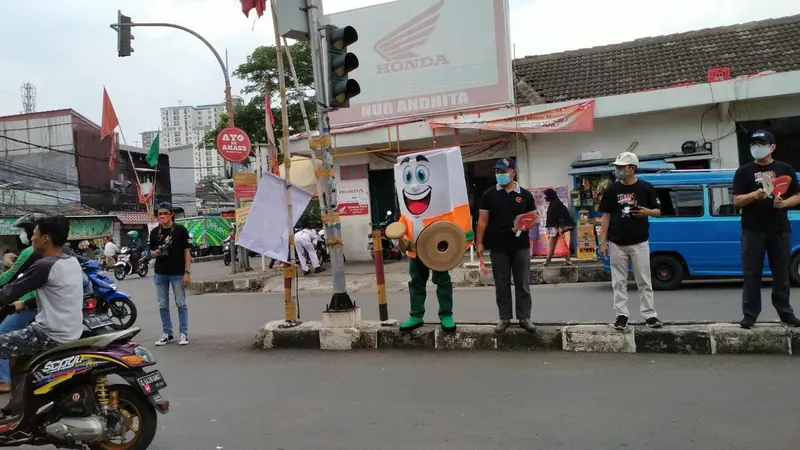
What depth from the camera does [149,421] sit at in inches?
149

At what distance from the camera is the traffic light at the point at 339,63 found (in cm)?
643

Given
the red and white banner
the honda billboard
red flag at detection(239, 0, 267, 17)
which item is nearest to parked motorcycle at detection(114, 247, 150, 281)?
the honda billboard

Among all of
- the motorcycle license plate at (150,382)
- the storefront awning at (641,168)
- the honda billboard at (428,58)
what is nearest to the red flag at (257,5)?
the motorcycle license plate at (150,382)

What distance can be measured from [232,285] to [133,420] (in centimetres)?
1003

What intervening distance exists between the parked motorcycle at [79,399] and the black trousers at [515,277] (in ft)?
11.4

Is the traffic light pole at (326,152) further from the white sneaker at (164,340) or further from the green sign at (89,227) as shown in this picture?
the green sign at (89,227)

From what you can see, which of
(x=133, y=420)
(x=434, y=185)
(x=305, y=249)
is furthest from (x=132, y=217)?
(x=133, y=420)

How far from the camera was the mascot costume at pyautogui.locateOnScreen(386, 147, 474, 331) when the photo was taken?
602cm

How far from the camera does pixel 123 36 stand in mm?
15008

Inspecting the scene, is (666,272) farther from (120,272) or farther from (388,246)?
(120,272)

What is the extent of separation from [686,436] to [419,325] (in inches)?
124

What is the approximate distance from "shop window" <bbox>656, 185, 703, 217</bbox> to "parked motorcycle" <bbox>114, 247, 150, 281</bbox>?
55.5 ft

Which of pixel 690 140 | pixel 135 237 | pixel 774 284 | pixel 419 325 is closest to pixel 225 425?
pixel 419 325

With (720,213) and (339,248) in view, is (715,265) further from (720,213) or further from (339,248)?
(339,248)
